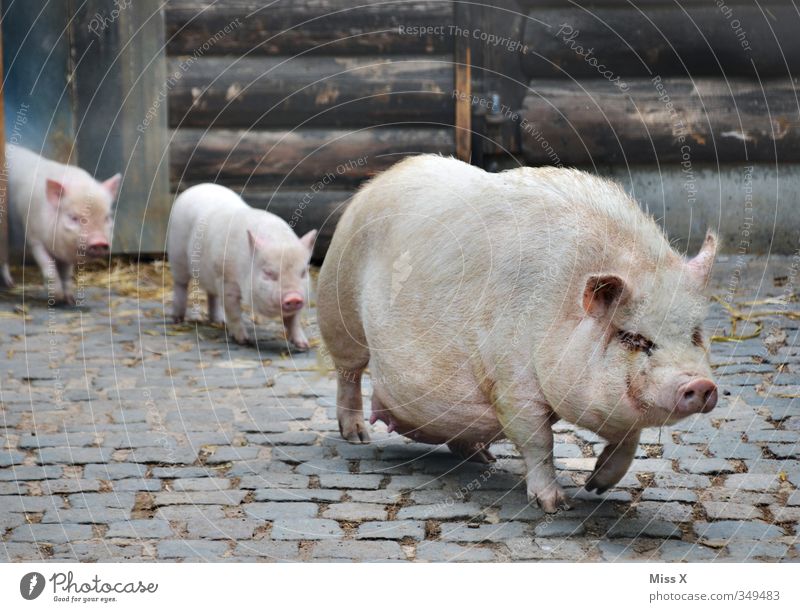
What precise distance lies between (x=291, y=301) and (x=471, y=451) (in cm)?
210

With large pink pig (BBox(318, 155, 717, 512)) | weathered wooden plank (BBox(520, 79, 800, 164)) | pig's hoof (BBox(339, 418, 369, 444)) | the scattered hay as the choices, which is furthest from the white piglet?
weathered wooden plank (BBox(520, 79, 800, 164))

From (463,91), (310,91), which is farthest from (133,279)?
(463,91)

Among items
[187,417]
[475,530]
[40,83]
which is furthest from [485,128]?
[475,530]

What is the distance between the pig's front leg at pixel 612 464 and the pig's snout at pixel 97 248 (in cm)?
411

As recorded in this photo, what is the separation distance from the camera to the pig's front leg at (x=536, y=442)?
329cm

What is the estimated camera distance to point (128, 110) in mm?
7727

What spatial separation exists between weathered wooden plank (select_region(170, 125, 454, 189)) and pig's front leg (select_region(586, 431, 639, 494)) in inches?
175

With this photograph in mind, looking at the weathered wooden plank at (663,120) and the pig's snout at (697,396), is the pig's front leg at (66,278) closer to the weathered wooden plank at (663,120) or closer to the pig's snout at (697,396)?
the weathered wooden plank at (663,120)

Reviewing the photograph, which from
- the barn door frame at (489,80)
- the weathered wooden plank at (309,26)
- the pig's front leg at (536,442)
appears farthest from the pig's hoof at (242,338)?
the pig's front leg at (536,442)

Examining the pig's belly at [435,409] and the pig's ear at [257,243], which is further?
the pig's ear at [257,243]

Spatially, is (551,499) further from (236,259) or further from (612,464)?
(236,259)

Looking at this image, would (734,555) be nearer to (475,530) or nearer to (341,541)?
(475,530)

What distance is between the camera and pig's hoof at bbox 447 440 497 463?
373 cm

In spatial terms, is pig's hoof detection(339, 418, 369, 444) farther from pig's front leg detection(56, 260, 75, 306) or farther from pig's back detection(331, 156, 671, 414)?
pig's front leg detection(56, 260, 75, 306)
